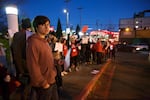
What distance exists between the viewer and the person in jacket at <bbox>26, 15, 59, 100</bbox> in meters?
4.00

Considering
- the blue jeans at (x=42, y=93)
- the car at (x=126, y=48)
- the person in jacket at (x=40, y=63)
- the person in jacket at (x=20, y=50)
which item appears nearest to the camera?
the person in jacket at (x=40, y=63)

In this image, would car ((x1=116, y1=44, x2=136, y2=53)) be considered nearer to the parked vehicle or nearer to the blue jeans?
the parked vehicle

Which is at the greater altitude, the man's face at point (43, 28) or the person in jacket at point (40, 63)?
the man's face at point (43, 28)

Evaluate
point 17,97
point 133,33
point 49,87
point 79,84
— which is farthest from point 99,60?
point 133,33

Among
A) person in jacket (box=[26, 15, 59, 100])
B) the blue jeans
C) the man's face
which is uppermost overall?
the man's face

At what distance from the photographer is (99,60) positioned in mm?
19828

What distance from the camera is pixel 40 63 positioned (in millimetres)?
4086

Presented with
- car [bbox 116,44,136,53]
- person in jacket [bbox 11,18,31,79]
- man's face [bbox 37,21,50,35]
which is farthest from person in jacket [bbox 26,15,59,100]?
car [bbox 116,44,136,53]

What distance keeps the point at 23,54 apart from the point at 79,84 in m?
4.84

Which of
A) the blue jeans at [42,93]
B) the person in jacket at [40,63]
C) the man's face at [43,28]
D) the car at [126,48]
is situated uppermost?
the man's face at [43,28]

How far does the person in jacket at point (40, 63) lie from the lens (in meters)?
4.00

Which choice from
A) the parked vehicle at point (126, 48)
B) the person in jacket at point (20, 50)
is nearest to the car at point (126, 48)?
the parked vehicle at point (126, 48)

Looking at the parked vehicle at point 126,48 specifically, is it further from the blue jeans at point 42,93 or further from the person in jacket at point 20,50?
the blue jeans at point 42,93

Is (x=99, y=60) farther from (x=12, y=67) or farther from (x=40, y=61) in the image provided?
(x=40, y=61)
